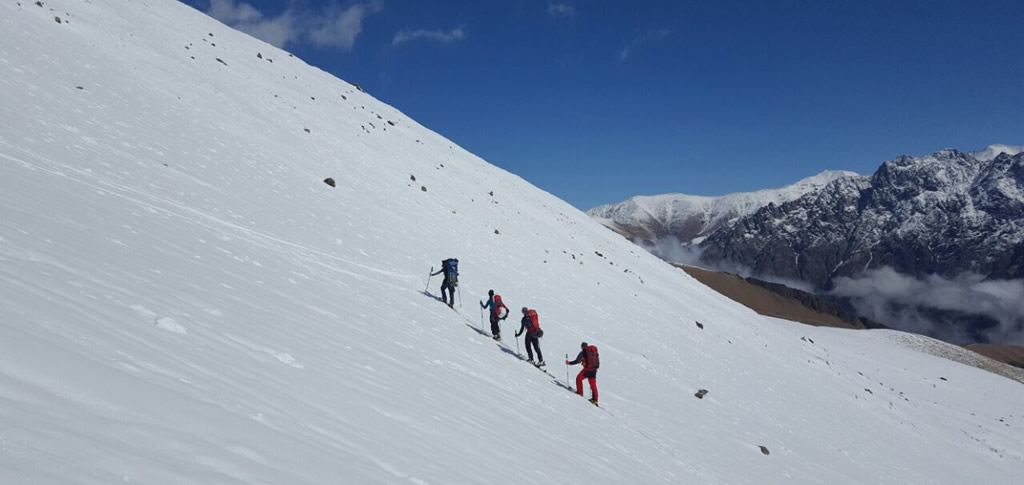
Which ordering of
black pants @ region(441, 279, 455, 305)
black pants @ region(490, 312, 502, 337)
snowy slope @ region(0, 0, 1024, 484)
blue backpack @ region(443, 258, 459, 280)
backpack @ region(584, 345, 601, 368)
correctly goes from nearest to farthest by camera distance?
snowy slope @ region(0, 0, 1024, 484)
backpack @ region(584, 345, 601, 368)
black pants @ region(490, 312, 502, 337)
blue backpack @ region(443, 258, 459, 280)
black pants @ region(441, 279, 455, 305)

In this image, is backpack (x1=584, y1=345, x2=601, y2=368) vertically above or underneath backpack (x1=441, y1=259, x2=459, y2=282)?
underneath

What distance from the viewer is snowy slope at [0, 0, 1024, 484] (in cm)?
418

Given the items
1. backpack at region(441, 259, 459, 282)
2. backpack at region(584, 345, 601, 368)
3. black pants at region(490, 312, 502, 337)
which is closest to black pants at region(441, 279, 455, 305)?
backpack at region(441, 259, 459, 282)

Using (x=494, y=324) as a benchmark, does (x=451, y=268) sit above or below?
above

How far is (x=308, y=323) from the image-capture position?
350 inches

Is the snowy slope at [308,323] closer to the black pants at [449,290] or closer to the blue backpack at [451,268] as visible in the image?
the black pants at [449,290]

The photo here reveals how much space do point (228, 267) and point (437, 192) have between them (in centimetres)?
2087

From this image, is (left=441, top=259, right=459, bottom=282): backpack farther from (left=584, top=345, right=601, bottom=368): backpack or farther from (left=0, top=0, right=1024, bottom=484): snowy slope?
(left=584, top=345, right=601, bottom=368): backpack

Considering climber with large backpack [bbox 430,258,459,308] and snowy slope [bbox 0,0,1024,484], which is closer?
snowy slope [bbox 0,0,1024,484]

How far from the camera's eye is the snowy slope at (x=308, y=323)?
418 cm

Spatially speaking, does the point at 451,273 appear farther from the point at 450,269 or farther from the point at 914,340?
the point at 914,340

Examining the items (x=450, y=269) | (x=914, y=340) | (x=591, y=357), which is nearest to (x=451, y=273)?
(x=450, y=269)

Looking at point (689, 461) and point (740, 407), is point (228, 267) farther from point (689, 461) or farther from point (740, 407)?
point (740, 407)

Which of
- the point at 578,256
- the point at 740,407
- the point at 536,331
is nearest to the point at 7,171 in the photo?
the point at 536,331
